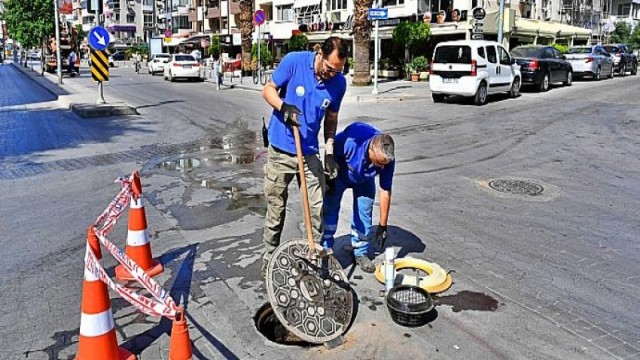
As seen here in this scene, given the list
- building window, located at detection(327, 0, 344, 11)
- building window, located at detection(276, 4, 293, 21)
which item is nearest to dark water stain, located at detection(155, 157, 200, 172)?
building window, located at detection(327, 0, 344, 11)

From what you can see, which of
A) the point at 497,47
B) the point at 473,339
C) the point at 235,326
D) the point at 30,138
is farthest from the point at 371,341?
the point at 497,47

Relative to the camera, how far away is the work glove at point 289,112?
3.72m

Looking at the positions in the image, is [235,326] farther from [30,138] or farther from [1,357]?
[30,138]

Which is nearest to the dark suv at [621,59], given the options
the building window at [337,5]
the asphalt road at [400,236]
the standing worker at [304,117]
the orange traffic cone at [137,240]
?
the asphalt road at [400,236]

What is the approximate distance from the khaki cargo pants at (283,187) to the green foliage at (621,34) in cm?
5783

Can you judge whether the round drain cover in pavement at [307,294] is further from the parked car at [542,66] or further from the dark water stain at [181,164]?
the parked car at [542,66]

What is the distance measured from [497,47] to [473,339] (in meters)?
15.4

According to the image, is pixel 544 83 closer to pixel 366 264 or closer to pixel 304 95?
pixel 366 264

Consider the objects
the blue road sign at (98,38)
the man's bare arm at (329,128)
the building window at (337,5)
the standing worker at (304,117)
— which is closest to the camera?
the standing worker at (304,117)

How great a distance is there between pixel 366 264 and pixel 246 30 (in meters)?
31.8

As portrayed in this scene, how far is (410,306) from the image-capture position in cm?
370

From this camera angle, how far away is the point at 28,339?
11.7ft

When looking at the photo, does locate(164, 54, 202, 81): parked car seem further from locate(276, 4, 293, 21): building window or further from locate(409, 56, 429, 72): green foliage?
locate(276, 4, 293, 21): building window

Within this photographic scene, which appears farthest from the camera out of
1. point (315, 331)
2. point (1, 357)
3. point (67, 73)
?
point (67, 73)
